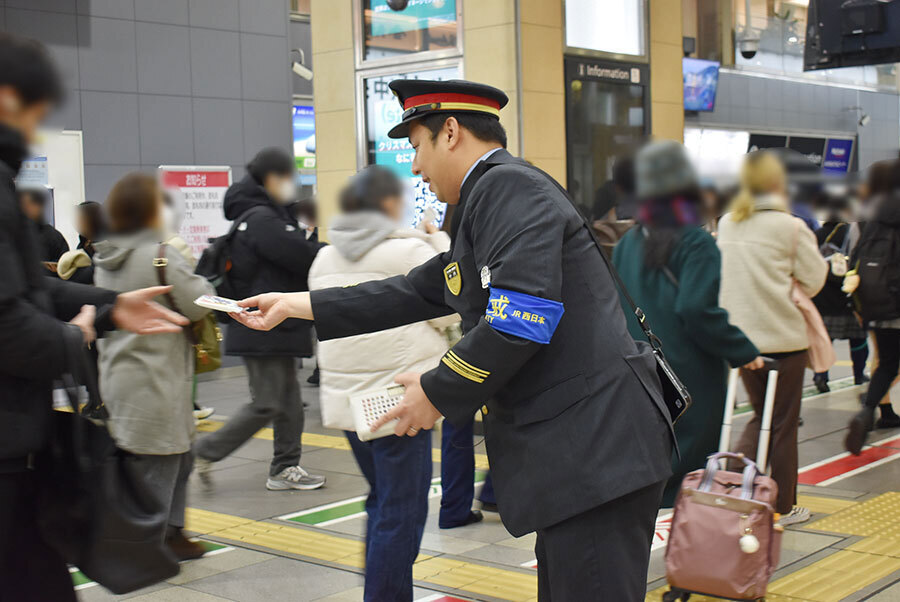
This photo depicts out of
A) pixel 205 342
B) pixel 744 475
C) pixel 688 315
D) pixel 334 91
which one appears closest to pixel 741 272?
pixel 688 315

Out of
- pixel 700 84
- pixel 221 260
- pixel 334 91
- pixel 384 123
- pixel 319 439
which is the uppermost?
pixel 700 84

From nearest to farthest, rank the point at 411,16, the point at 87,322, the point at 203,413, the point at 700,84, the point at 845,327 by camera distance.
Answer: the point at 87,322 < the point at 845,327 < the point at 203,413 < the point at 411,16 < the point at 700,84

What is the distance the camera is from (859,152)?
26.5 m

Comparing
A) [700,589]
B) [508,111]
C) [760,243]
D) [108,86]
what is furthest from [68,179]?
[700,589]

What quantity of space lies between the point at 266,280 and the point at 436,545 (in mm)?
1951

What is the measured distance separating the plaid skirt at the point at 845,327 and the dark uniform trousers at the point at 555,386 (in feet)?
21.6

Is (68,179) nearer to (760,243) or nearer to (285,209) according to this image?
(285,209)

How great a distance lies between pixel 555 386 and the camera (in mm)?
2309

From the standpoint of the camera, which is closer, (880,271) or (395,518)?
(395,518)

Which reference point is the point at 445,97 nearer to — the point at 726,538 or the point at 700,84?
the point at 726,538

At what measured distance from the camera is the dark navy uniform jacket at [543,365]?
2197mm

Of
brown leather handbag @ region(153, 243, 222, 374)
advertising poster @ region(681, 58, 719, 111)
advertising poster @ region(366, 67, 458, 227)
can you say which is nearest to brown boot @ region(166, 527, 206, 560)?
brown leather handbag @ region(153, 243, 222, 374)

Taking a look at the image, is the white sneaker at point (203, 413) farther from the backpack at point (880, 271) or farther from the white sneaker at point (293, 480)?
the backpack at point (880, 271)

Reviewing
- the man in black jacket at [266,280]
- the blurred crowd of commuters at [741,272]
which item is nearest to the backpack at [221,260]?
the man in black jacket at [266,280]
